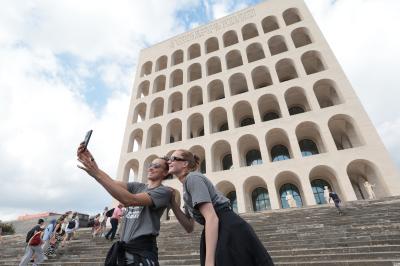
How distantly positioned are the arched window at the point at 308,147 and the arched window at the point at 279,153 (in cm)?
139

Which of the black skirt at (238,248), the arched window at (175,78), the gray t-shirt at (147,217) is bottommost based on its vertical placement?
the black skirt at (238,248)

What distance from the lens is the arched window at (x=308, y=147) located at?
21.7 metres

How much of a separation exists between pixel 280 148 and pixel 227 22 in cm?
1600

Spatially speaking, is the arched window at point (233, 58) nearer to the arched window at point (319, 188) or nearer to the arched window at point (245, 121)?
the arched window at point (245, 121)

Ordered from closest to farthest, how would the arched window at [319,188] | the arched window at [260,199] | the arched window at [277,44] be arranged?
the arched window at [319,188] → the arched window at [260,199] → the arched window at [277,44]

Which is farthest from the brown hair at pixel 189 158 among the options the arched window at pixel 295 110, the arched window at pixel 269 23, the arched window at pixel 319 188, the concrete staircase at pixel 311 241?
the arched window at pixel 269 23

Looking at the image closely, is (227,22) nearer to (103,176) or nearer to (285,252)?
(285,252)

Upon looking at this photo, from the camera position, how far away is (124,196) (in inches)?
72.6

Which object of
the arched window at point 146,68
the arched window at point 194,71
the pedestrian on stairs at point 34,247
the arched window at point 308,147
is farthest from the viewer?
the arched window at point 146,68

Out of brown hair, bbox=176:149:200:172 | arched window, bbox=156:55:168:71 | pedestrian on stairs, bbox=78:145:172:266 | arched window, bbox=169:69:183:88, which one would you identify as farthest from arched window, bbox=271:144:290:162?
pedestrian on stairs, bbox=78:145:172:266

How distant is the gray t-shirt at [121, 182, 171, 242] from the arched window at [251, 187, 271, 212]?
1962 centimetres

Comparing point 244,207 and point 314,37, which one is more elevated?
point 314,37

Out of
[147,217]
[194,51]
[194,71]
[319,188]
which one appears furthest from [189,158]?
[194,51]

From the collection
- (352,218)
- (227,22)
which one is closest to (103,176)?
(352,218)
